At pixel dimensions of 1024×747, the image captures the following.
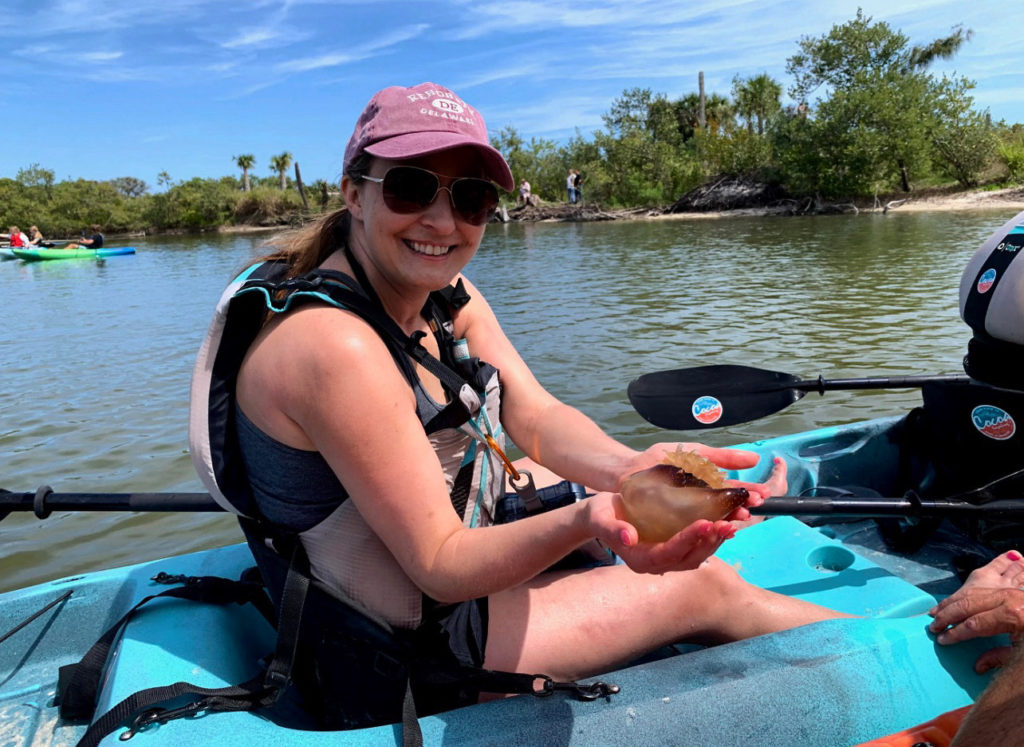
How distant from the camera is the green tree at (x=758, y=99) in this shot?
4031 cm

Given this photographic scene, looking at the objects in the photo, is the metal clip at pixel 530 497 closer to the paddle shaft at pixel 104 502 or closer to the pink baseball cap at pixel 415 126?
the pink baseball cap at pixel 415 126

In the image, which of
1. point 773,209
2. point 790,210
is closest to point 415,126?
point 790,210

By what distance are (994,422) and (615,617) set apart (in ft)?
5.31

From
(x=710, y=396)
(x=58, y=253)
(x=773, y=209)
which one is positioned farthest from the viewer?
(x=773, y=209)

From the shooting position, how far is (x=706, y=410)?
3.47 m

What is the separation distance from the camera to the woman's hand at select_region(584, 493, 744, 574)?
49.0 inches

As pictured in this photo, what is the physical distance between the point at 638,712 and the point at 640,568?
17.5 inches

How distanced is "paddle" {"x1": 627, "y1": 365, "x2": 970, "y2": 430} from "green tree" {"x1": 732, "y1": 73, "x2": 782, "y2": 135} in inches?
1570

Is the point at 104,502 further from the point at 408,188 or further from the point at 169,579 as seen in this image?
the point at 408,188

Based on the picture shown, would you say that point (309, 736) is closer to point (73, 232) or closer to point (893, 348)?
point (893, 348)

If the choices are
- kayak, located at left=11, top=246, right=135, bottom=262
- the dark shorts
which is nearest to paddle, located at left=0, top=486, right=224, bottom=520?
the dark shorts

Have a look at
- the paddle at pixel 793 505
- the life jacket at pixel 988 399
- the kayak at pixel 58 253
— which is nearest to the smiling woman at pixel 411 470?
the paddle at pixel 793 505

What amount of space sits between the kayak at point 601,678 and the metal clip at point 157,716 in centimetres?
1

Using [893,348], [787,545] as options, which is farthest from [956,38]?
[787,545]
